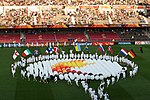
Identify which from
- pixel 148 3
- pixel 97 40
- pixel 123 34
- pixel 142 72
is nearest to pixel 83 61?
pixel 142 72

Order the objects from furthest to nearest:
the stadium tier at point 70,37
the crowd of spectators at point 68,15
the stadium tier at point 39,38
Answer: the crowd of spectators at point 68,15 < the stadium tier at point 70,37 < the stadium tier at point 39,38

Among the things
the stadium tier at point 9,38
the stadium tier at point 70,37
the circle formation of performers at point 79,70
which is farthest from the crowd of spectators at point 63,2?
the circle formation of performers at point 79,70

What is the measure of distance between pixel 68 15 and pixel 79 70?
3122cm

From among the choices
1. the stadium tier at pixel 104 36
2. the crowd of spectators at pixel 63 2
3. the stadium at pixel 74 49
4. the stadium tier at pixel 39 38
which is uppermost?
the crowd of spectators at pixel 63 2

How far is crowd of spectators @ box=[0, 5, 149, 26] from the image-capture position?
5741 cm

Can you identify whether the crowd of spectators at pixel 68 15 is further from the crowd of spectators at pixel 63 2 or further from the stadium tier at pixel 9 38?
the stadium tier at pixel 9 38

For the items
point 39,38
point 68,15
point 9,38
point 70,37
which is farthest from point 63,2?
point 9,38

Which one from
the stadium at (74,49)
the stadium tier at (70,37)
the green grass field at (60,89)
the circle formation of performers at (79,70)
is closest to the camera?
the green grass field at (60,89)

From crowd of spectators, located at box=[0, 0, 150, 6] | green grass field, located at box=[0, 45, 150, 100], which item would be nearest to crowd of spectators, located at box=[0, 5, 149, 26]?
crowd of spectators, located at box=[0, 0, 150, 6]

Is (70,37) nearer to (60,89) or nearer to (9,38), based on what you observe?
(9,38)

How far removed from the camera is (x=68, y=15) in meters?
60.3

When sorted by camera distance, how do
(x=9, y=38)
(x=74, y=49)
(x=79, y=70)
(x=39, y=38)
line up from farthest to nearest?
1. (x=39, y=38)
2. (x=9, y=38)
3. (x=74, y=49)
4. (x=79, y=70)

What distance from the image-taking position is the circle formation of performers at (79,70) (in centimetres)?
2712

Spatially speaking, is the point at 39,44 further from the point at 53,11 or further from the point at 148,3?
the point at 148,3
